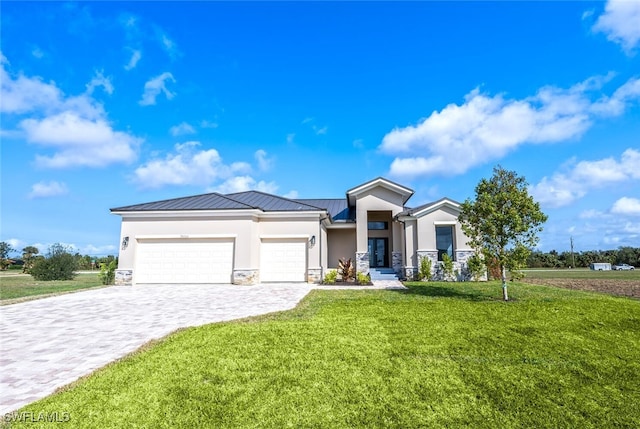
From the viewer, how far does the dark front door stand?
22.1 metres

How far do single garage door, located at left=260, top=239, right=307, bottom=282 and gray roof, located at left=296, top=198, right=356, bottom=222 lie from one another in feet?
14.7

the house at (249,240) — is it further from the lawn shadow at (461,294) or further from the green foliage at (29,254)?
the green foliage at (29,254)

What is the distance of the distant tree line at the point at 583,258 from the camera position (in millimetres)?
44406

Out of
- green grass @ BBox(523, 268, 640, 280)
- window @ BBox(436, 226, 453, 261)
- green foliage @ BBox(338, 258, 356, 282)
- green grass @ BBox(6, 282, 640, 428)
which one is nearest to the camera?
green grass @ BBox(6, 282, 640, 428)

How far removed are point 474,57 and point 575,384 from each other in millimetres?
14176

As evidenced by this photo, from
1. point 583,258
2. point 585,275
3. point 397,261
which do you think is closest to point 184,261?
point 397,261

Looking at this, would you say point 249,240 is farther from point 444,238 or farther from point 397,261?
point 444,238

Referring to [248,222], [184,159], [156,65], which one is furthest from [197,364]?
[184,159]

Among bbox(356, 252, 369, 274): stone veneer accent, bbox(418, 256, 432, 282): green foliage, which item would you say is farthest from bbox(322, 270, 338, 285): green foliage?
bbox(418, 256, 432, 282): green foliage

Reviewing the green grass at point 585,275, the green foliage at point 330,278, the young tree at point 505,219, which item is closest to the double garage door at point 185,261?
the green foliage at point 330,278

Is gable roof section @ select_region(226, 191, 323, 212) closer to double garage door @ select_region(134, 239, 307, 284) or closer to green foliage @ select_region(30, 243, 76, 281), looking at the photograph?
double garage door @ select_region(134, 239, 307, 284)

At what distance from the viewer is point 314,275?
17.5m

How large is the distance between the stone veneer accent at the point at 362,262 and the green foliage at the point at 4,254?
127ft

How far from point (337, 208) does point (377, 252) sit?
14.9ft
